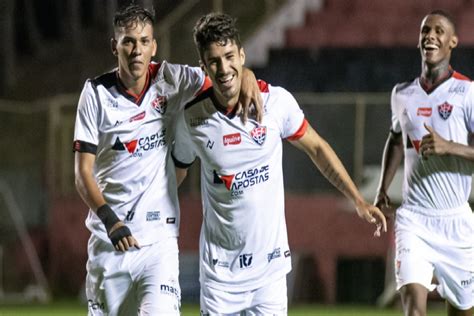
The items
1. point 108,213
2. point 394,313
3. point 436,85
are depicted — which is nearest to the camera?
point 108,213

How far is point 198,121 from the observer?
6031 mm

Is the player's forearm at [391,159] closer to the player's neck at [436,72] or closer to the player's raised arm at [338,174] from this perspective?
the player's neck at [436,72]

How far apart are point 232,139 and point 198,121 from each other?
224mm

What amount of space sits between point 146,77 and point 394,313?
6470mm

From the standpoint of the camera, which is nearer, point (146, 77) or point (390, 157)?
point (146, 77)

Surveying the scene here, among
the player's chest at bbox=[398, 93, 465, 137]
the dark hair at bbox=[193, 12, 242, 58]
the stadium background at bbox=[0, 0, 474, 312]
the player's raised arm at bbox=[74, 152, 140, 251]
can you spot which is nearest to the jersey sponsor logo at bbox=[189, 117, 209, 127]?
the dark hair at bbox=[193, 12, 242, 58]

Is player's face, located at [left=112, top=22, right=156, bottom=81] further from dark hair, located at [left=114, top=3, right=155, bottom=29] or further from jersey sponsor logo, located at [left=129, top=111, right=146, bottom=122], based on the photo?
jersey sponsor logo, located at [left=129, top=111, right=146, bottom=122]

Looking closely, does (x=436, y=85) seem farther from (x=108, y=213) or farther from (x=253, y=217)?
(x=108, y=213)

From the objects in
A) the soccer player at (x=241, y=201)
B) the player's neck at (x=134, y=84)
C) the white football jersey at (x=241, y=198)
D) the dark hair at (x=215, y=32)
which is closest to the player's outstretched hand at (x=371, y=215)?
the soccer player at (x=241, y=201)

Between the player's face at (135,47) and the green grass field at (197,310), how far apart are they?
223 inches

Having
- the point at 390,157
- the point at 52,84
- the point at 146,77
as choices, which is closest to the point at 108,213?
the point at 146,77

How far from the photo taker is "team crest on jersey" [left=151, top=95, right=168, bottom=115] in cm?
627

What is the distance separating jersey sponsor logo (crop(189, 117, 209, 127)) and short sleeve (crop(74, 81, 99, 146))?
0.56 meters

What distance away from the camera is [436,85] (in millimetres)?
7414
